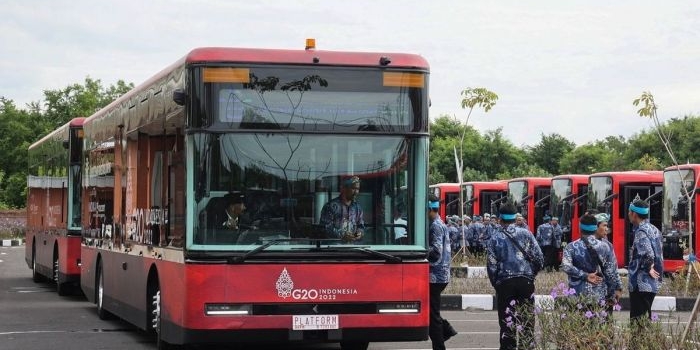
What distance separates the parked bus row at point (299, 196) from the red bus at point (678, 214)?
747 inches

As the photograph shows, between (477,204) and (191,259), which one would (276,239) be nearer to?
(191,259)

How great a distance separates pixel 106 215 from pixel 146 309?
378cm

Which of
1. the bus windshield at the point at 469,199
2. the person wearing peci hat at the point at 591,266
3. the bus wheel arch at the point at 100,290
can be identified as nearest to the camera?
the person wearing peci hat at the point at 591,266

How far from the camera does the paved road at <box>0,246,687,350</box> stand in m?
→ 15.0

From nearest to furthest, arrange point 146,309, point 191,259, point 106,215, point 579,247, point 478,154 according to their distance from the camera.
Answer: point 191,259 → point 579,247 → point 146,309 → point 106,215 → point 478,154

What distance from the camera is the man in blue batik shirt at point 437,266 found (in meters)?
13.0

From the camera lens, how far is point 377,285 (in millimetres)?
11805

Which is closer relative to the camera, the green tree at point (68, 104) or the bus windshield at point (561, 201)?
the bus windshield at point (561, 201)

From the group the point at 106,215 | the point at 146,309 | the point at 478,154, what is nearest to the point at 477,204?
the point at 106,215

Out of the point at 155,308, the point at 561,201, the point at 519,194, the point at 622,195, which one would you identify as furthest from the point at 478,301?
the point at 519,194

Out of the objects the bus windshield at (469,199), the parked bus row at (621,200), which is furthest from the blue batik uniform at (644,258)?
the bus windshield at (469,199)

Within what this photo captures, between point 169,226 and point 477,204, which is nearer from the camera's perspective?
point 169,226

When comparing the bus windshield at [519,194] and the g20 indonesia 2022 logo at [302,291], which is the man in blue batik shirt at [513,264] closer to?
the g20 indonesia 2022 logo at [302,291]

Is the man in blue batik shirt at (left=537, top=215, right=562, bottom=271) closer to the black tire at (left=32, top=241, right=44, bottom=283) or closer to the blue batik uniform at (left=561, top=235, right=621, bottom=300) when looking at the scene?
the black tire at (left=32, top=241, right=44, bottom=283)
